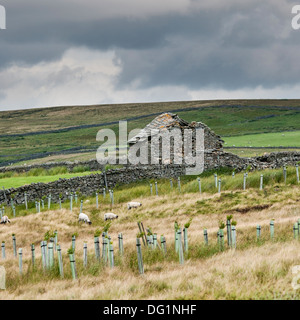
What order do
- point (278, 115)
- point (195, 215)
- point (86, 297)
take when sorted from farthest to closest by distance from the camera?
1. point (278, 115)
2. point (195, 215)
3. point (86, 297)

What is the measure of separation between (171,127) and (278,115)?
95.0 m

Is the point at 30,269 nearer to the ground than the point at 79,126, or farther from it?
nearer to the ground

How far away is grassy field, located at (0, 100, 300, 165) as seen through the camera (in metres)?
104

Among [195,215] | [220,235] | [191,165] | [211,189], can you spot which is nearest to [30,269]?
[220,235]

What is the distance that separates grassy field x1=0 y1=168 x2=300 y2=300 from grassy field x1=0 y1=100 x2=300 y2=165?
5955cm

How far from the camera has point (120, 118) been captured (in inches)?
5896

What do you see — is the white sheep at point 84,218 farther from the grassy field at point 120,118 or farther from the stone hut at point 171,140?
the grassy field at point 120,118

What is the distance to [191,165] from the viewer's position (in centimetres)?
3862

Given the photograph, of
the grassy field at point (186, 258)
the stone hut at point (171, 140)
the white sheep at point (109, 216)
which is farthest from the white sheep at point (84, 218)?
the stone hut at point (171, 140)

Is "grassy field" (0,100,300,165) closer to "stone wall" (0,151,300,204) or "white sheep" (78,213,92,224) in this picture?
"stone wall" (0,151,300,204)

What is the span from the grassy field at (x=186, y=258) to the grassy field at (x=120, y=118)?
59549 mm

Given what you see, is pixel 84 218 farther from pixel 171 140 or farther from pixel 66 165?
pixel 66 165

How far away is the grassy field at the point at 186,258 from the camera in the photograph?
1094 cm
